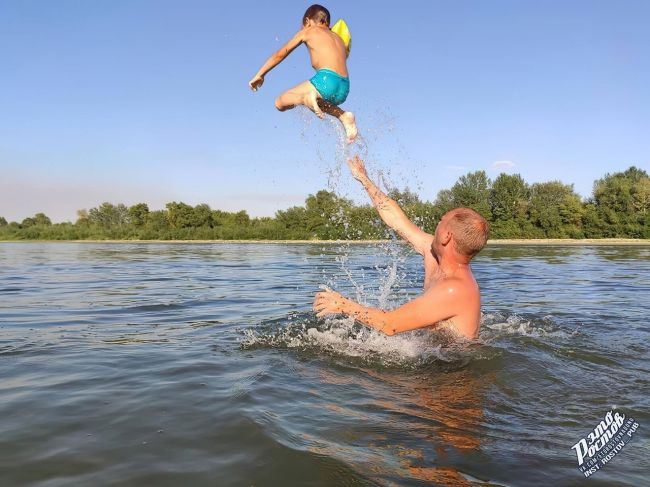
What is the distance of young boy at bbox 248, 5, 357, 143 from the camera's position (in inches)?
234

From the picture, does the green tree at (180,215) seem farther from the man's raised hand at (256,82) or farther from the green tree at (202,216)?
the man's raised hand at (256,82)

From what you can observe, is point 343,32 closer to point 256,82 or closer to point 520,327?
point 256,82

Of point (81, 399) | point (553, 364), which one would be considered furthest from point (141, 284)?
point (553, 364)

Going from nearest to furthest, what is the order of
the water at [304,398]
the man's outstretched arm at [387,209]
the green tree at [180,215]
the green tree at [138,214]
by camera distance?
the water at [304,398] < the man's outstretched arm at [387,209] < the green tree at [180,215] < the green tree at [138,214]

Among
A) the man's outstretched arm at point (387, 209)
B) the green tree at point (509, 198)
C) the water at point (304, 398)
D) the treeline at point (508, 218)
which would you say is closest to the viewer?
the water at point (304, 398)

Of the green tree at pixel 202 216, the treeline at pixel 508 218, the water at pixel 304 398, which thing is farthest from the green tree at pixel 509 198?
the water at pixel 304 398

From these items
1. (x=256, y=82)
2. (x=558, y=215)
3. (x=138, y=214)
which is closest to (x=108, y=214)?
(x=138, y=214)

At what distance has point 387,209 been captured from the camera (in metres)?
6.20

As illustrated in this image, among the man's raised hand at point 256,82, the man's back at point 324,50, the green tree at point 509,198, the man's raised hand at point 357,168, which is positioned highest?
the green tree at point 509,198

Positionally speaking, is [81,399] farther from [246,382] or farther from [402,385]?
[402,385]

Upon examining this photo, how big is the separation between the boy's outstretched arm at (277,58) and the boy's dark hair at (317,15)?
30 centimetres

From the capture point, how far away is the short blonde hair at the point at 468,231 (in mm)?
4473

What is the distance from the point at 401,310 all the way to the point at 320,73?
313 centimetres

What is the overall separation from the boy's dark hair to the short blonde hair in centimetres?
333
